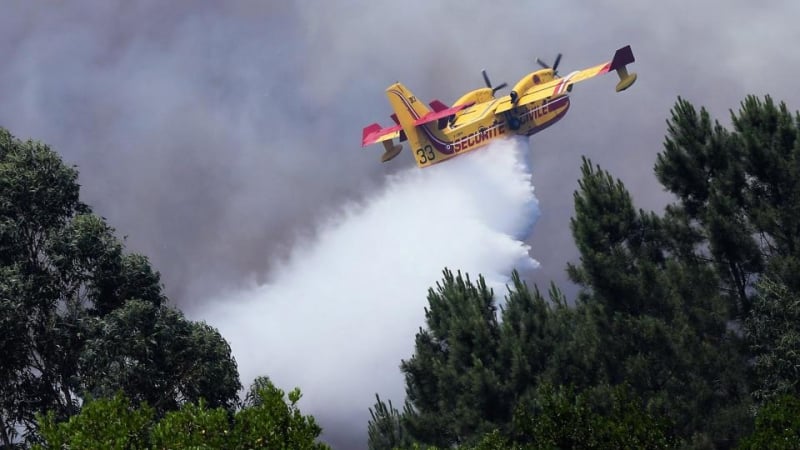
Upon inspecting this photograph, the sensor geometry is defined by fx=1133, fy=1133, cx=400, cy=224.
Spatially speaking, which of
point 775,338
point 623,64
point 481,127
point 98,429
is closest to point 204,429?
point 98,429

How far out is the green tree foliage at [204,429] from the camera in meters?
29.0

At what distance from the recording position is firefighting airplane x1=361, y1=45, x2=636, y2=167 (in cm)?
8931

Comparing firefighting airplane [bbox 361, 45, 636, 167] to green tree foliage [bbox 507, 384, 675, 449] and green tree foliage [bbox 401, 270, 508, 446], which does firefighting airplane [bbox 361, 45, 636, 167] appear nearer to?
green tree foliage [bbox 401, 270, 508, 446]

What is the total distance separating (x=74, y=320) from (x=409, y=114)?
1921 inches

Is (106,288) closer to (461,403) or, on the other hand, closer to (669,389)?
(461,403)

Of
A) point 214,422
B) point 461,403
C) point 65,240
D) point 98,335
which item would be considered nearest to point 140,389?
point 98,335

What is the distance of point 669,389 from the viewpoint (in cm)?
4434

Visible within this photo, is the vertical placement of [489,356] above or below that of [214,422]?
above

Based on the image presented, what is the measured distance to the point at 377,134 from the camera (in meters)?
99.1

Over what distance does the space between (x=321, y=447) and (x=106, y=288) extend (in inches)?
832

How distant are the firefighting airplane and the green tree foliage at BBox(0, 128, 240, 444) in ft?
149

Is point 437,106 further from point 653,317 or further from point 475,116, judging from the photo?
point 653,317

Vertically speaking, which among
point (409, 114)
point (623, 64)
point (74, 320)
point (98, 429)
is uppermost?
point (409, 114)

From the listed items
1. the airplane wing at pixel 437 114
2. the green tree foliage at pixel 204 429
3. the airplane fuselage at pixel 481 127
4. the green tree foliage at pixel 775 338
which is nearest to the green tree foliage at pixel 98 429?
the green tree foliage at pixel 204 429
